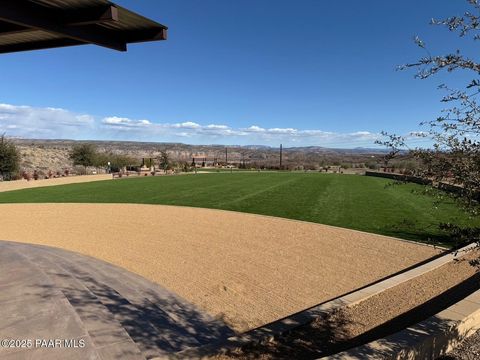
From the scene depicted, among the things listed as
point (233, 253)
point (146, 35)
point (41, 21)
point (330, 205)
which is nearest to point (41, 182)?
point (330, 205)

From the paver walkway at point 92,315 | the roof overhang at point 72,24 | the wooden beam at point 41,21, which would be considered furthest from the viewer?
the roof overhang at point 72,24

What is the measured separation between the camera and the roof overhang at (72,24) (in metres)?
5.12

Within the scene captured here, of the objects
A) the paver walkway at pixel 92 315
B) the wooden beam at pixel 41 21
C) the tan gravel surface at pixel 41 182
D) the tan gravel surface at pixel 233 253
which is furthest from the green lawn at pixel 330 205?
the wooden beam at pixel 41 21

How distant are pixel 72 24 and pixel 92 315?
431 centimetres

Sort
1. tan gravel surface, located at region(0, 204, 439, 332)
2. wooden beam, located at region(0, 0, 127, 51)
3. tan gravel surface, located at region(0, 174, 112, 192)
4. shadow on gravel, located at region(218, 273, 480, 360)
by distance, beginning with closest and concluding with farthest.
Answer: shadow on gravel, located at region(218, 273, 480, 360) → wooden beam, located at region(0, 0, 127, 51) → tan gravel surface, located at region(0, 204, 439, 332) → tan gravel surface, located at region(0, 174, 112, 192)

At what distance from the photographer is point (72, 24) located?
5477 mm

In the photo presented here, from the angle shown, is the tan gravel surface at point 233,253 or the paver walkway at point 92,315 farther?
the tan gravel surface at point 233,253

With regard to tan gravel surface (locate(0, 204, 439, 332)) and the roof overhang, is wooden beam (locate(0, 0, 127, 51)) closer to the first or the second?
the roof overhang

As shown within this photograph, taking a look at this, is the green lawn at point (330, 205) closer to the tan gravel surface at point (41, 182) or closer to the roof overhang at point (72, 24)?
the tan gravel surface at point (41, 182)

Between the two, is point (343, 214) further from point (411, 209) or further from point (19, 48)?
point (19, 48)

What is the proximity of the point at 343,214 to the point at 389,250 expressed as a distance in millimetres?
5607

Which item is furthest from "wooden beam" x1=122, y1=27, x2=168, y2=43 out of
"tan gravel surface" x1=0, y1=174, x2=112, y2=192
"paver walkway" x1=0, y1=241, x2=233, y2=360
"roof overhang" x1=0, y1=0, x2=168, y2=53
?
"tan gravel surface" x1=0, y1=174, x2=112, y2=192

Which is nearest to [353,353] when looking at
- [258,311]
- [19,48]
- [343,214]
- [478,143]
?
[478,143]

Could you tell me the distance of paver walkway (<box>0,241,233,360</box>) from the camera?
421 cm
